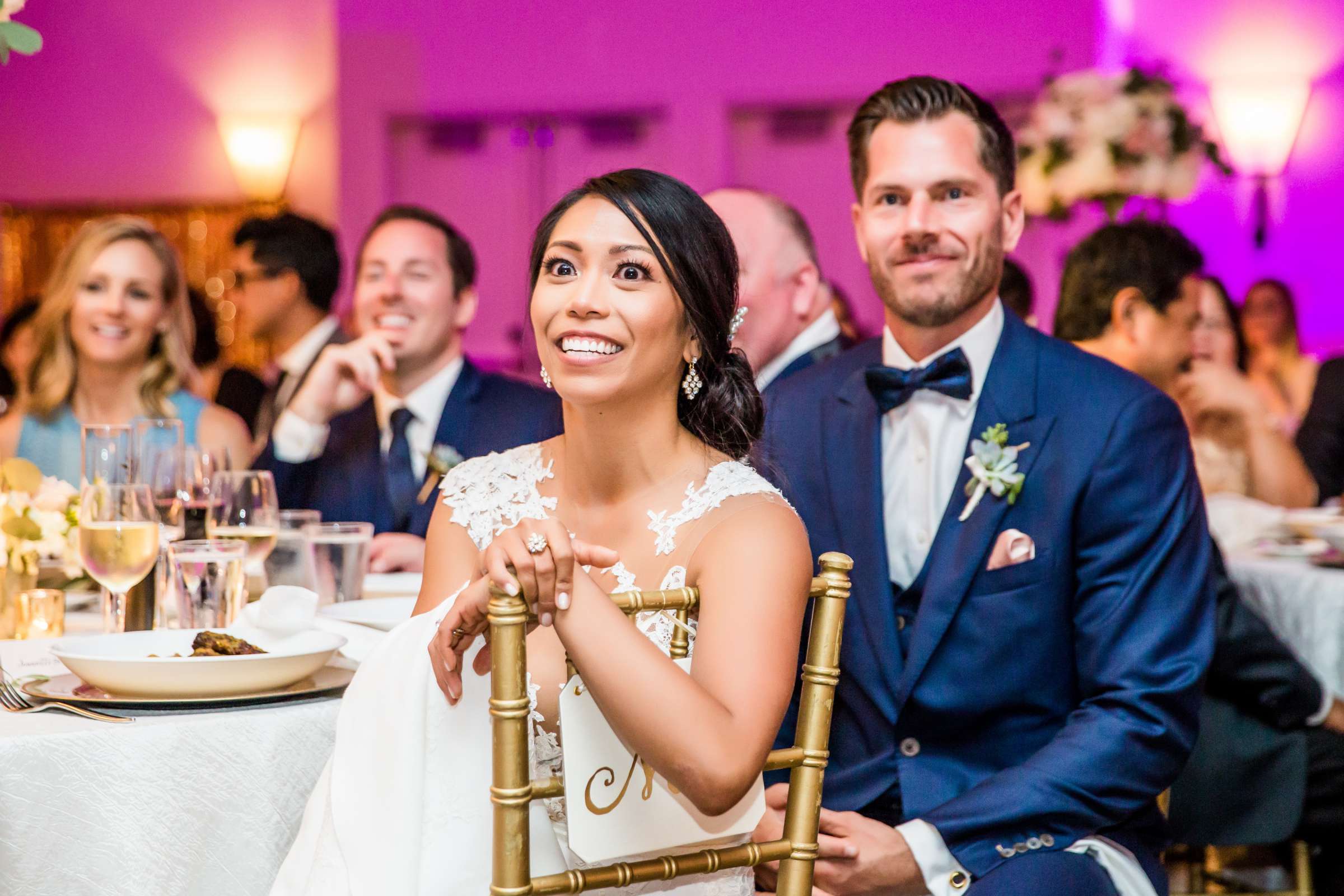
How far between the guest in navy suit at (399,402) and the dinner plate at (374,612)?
1.34 m

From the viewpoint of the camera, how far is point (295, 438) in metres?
3.89

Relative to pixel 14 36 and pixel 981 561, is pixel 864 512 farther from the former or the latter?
pixel 14 36

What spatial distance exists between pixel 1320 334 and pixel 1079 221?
1621 mm

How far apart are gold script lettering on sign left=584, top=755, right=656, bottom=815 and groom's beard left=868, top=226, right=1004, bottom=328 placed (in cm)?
→ 115

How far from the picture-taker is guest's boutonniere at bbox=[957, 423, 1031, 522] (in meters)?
2.21

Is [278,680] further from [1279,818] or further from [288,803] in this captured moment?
[1279,818]

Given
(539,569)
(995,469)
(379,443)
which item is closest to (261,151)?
(379,443)

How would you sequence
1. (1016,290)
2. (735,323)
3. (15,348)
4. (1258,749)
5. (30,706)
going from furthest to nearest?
(15,348), (1016,290), (1258,749), (735,323), (30,706)

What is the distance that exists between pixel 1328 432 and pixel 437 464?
176 inches

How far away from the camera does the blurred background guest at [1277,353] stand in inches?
310

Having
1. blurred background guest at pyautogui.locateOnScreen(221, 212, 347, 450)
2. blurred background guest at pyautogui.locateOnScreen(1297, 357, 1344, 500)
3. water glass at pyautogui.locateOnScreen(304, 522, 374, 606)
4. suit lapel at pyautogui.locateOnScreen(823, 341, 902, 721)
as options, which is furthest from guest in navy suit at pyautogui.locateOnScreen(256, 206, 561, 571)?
blurred background guest at pyautogui.locateOnScreen(1297, 357, 1344, 500)

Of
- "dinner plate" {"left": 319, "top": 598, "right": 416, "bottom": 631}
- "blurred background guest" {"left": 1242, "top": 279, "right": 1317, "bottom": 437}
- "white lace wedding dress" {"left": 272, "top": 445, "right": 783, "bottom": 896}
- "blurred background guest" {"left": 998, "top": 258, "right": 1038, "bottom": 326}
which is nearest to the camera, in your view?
"white lace wedding dress" {"left": 272, "top": 445, "right": 783, "bottom": 896}

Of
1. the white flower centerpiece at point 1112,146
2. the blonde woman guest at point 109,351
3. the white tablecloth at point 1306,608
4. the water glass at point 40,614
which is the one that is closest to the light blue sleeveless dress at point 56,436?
the blonde woman guest at point 109,351

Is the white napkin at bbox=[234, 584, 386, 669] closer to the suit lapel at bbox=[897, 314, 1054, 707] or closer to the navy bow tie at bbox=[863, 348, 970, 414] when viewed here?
the suit lapel at bbox=[897, 314, 1054, 707]
